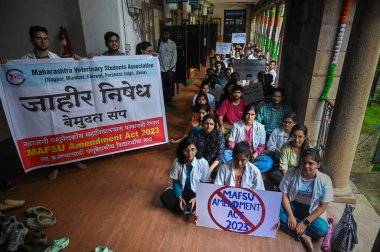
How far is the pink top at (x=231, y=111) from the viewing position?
421 centimetres

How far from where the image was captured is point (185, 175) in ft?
8.76

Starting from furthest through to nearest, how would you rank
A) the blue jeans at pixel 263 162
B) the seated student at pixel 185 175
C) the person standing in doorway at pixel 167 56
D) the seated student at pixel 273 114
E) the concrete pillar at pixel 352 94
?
the person standing in doorway at pixel 167 56
the seated student at pixel 273 114
the blue jeans at pixel 263 162
the seated student at pixel 185 175
the concrete pillar at pixel 352 94

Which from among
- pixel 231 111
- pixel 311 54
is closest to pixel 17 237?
pixel 231 111

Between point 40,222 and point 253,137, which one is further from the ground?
point 253,137

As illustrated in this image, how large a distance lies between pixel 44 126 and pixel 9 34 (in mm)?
2659

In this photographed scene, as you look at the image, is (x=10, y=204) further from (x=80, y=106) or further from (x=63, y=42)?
(x=63, y=42)

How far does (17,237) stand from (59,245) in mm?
370

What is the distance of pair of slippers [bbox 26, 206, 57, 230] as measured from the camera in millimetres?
2578

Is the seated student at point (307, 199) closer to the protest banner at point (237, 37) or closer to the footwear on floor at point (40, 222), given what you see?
the footwear on floor at point (40, 222)

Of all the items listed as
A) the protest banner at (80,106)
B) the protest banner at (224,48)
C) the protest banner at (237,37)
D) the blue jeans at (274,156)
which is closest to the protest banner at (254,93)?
the blue jeans at (274,156)

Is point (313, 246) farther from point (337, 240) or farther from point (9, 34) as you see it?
point (9, 34)

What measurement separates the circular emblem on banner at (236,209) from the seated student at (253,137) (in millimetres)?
1095

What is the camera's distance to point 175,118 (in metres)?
5.65

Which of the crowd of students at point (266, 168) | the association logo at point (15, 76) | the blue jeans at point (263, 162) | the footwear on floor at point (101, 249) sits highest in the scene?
the association logo at point (15, 76)
